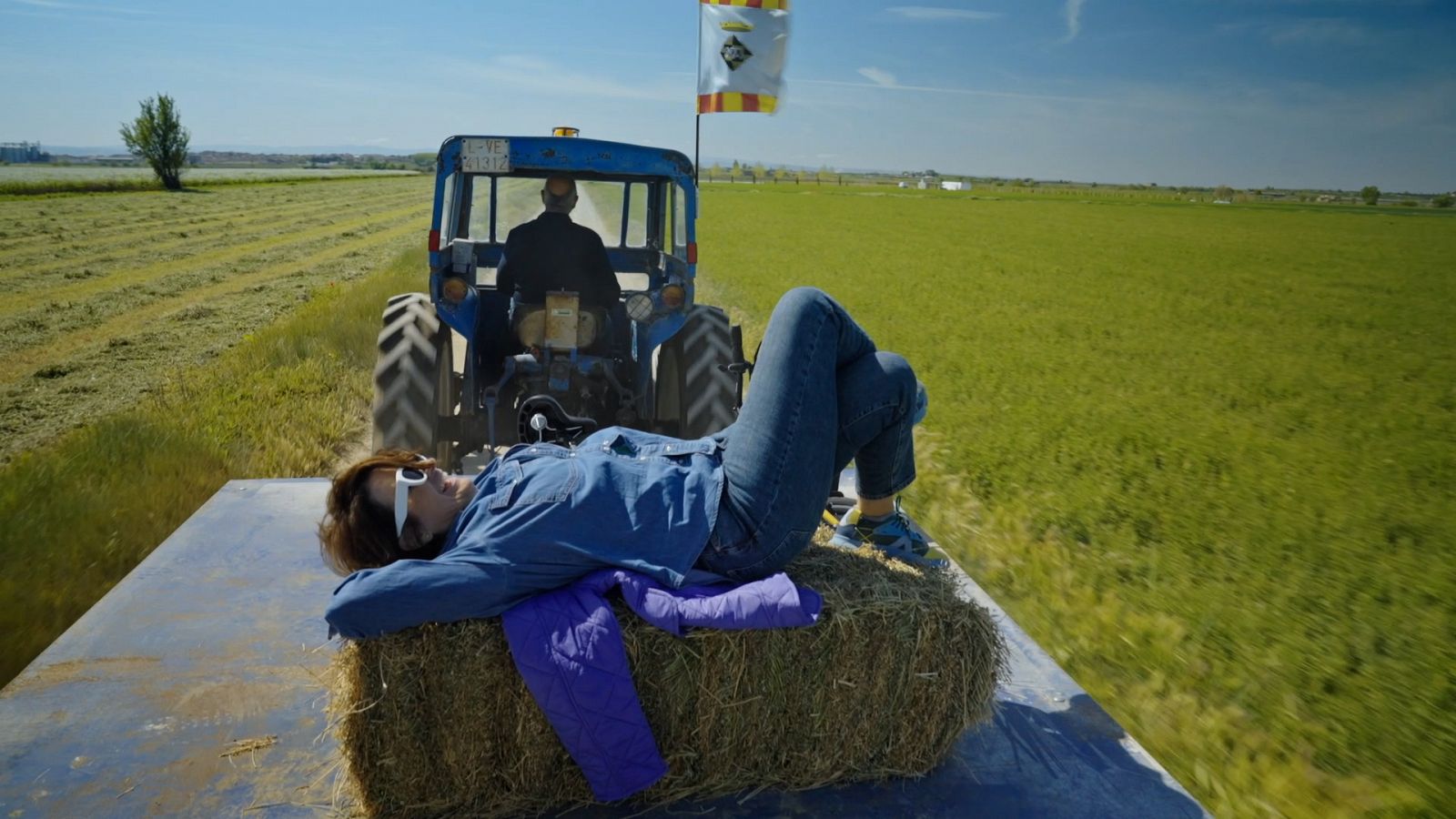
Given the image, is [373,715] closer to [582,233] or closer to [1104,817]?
[1104,817]

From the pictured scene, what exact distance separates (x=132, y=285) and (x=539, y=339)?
1198cm

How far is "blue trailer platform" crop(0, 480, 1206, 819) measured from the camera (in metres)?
2.43

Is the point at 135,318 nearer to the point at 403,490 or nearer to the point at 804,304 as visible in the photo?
the point at 403,490

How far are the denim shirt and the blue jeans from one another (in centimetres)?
9

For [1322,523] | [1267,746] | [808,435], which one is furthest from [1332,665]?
[808,435]

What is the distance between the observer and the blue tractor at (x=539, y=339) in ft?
15.8

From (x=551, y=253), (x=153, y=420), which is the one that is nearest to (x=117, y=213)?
(x=153, y=420)

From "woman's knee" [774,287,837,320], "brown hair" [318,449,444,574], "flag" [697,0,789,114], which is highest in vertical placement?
"flag" [697,0,789,114]

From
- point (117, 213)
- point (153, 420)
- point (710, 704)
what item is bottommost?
point (153, 420)

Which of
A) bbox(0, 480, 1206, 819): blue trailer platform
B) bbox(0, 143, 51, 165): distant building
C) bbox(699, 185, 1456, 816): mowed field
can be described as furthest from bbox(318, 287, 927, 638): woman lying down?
bbox(0, 143, 51, 165): distant building

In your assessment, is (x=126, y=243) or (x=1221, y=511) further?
(x=126, y=243)

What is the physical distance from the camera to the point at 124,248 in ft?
61.5

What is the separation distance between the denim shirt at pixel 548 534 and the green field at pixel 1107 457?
5.47 feet

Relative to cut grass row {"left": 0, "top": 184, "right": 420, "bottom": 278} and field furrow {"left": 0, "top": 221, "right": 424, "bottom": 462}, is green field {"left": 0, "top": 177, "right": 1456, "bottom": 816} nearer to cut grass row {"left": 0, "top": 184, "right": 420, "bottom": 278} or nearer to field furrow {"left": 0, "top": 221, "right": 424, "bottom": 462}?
field furrow {"left": 0, "top": 221, "right": 424, "bottom": 462}
